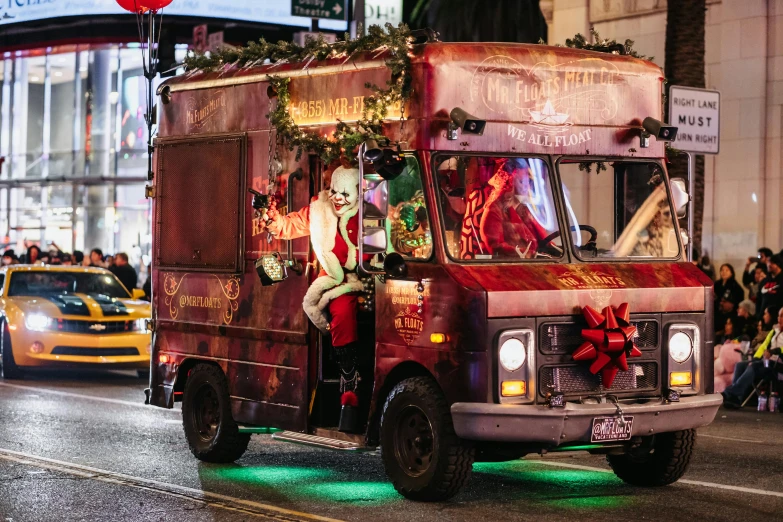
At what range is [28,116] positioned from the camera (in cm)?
4494

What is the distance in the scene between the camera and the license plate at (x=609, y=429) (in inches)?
356

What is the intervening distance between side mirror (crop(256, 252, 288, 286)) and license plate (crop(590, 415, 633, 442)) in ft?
9.05

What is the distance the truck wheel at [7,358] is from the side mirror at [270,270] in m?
9.38

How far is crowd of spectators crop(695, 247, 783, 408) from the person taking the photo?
16.4 m

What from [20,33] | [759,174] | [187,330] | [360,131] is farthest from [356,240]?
[20,33]

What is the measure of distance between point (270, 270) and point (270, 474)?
1.60 m

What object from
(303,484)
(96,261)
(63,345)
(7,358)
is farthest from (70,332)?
(303,484)

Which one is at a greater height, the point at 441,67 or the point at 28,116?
the point at 28,116

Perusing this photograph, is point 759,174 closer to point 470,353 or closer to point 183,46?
point 470,353

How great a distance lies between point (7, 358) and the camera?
19.2 meters

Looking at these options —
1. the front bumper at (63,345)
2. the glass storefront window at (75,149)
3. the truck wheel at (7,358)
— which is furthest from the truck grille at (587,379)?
the glass storefront window at (75,149)

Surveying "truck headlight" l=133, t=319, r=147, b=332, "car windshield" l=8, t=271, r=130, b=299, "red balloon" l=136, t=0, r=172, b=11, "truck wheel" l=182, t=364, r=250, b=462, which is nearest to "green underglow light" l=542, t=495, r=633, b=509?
"truck wheel" l=182, t=364, r=250, b=462

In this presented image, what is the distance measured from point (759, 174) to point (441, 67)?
14858 millimetres

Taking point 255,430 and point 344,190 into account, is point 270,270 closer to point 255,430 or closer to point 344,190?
point 344,190
